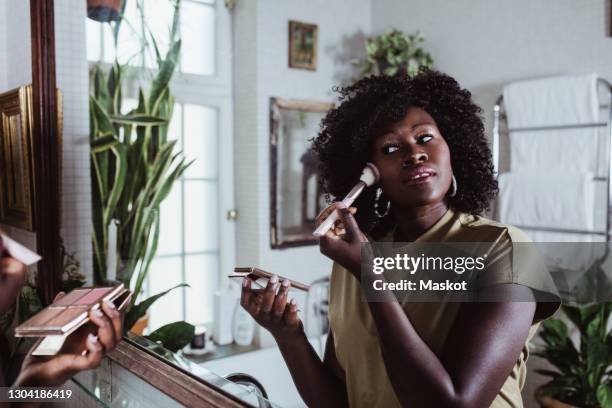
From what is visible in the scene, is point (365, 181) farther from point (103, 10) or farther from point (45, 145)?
point (103, 10)

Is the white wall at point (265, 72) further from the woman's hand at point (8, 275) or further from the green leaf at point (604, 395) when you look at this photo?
the green leaf at point (604, 395)

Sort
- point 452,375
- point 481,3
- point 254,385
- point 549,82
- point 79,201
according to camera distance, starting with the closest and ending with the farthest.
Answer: point 452,375, point 254,385, point 79,201, point 481,3, point 549,82

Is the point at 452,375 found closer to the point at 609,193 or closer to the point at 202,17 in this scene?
the point at 202,17

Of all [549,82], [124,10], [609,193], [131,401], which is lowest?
[131,401]

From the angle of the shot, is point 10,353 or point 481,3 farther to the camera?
point 481,3

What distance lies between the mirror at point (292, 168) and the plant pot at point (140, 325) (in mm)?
225

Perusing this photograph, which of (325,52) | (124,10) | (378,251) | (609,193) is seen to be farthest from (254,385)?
(609,193)

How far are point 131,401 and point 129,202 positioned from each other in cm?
40

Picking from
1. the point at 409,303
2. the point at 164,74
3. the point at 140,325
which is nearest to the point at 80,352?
the point at 409,303

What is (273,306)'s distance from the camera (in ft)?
1.67

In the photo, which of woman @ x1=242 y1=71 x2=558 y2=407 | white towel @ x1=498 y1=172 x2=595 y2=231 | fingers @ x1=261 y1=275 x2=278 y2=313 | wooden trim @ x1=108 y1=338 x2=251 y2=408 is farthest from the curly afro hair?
white towel @ x1=498 y1=172 x2=595 y2=231

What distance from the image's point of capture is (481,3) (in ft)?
3.15

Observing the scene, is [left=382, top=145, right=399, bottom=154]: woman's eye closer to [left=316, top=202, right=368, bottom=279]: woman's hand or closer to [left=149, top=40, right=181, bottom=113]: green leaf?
[left=316, top=202, right=368, bottom=279]: woman's hand

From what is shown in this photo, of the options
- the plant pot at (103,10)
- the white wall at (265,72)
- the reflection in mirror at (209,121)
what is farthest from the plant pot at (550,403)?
the plant pot at (103,10)
